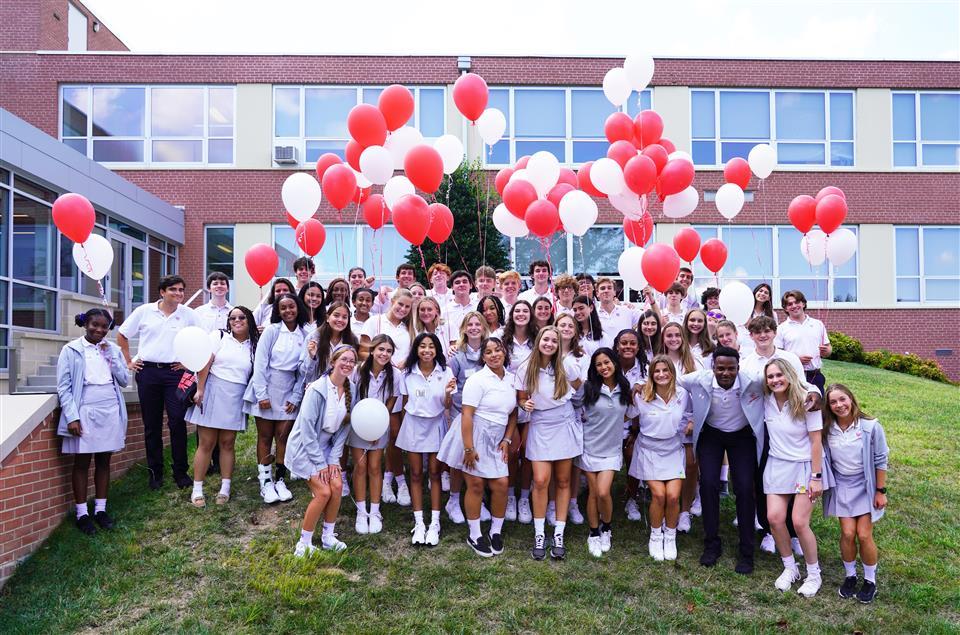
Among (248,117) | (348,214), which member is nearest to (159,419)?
(348,214)

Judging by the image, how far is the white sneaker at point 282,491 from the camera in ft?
18.5

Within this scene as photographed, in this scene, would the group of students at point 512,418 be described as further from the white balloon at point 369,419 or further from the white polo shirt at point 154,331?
the white balloon at point 369,419

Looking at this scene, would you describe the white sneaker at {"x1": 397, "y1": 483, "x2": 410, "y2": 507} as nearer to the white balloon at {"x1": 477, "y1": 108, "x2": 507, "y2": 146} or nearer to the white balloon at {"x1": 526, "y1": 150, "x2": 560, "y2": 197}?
the white balloon at {"x1": 526, "y1": 150, "x2": 560, "y2": 197}

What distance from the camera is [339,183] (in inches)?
266

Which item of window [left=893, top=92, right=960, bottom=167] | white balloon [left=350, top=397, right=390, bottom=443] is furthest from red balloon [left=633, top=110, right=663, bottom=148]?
window [left=893, top=92, right=960, bottom=167]

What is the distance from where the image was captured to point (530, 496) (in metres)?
5.69

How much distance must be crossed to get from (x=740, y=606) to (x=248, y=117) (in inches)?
541

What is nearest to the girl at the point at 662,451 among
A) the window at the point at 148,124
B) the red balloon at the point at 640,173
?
the red balloon at the point at 640,173

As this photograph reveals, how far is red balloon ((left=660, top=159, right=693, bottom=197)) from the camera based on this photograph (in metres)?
6.58

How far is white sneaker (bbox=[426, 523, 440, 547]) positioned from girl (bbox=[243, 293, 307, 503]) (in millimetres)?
1334

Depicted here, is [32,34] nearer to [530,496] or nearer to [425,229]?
[425,229]

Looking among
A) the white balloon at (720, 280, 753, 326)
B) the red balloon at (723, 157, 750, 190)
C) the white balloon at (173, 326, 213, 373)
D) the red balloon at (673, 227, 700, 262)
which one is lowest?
the white balloon at (173, 326, 213, 373)

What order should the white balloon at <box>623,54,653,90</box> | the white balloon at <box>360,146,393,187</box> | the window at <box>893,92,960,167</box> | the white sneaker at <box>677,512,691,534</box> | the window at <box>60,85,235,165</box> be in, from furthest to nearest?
the window at <box>893,92,960,167</box>
the window at <box>60,85,235,165</box>
the white balloon at <box>623,54,653,90</box>
the white balloon at <box>360,146,393,187</box>
the white sneaker at <box>677,512,691,534</box>

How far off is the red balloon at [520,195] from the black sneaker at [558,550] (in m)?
3.05
